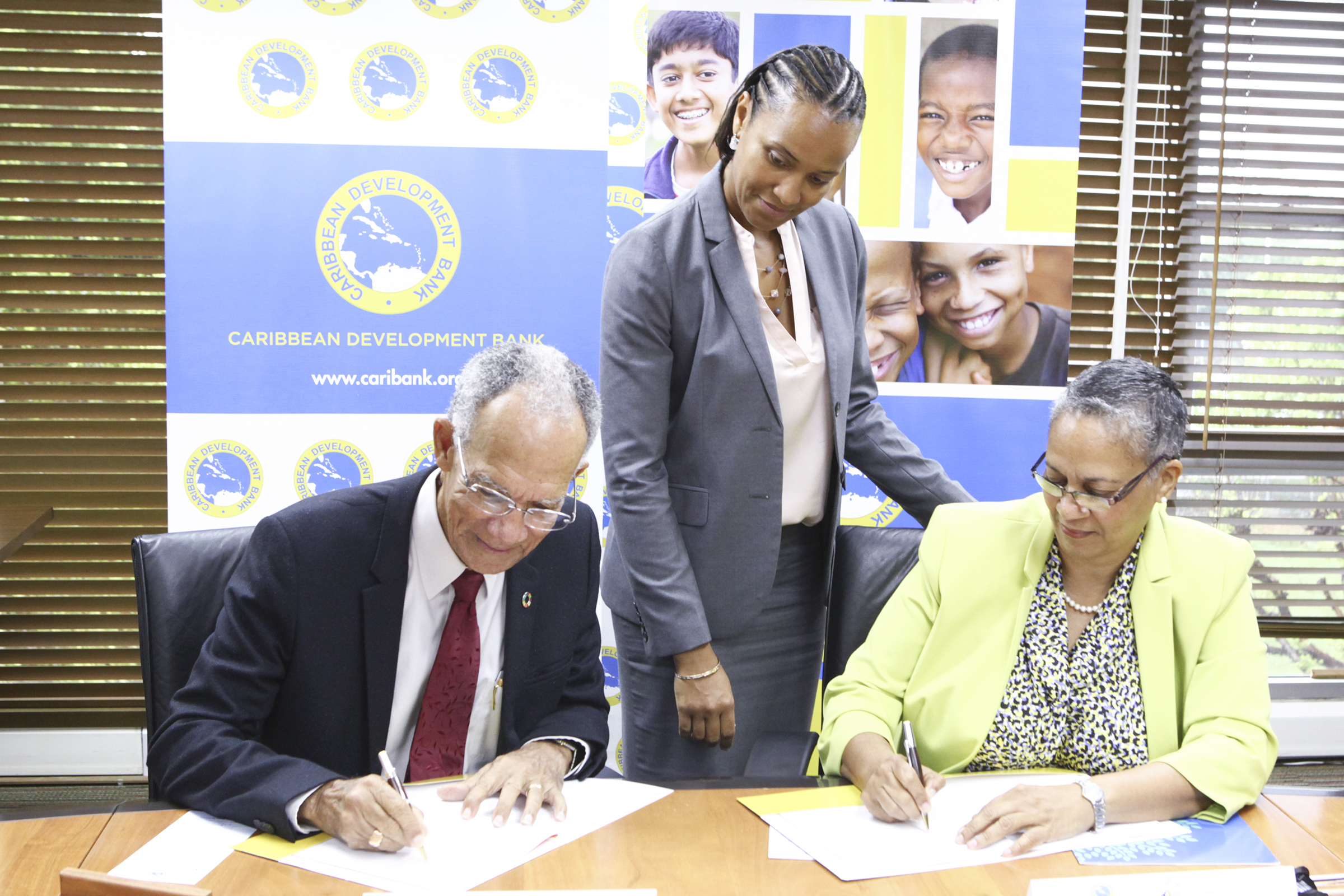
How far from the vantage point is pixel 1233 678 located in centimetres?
158

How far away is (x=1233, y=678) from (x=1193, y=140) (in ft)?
9.21

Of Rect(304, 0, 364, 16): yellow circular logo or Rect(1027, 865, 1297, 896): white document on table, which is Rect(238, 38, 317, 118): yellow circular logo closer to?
Rect(304, 0, 364, 16): yellow circular logo

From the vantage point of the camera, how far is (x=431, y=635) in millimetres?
1604

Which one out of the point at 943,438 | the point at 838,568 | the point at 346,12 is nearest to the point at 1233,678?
the point at 838,568

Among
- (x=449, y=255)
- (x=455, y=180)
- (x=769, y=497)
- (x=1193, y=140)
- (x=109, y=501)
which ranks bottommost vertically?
(x=109, y=501)

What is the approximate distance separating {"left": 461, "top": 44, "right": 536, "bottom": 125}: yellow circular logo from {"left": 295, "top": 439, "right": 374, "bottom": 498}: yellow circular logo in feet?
3.16

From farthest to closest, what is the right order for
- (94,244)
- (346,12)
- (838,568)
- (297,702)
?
(94,244) < (346,12) < (838,568) < (297,702)

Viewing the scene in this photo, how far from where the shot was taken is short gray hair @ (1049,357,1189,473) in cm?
155

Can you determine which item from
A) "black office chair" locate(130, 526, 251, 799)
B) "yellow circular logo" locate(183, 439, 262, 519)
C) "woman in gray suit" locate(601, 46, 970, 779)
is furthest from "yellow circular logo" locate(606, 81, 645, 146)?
"black office chair" locate(130, 526, 251, 799)

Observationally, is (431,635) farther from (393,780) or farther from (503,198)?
(503,198)

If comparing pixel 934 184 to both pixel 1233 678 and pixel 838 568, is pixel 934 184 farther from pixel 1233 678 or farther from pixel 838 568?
pixel 1233 678

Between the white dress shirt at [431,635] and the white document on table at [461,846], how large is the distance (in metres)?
0.16

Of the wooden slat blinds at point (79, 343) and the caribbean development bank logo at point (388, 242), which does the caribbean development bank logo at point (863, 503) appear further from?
the wooden slat blinds at point (79, 343)

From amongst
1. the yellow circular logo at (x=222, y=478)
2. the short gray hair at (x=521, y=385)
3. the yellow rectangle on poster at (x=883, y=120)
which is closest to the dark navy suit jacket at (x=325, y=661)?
the short gray hair at (x=521, y=385)
